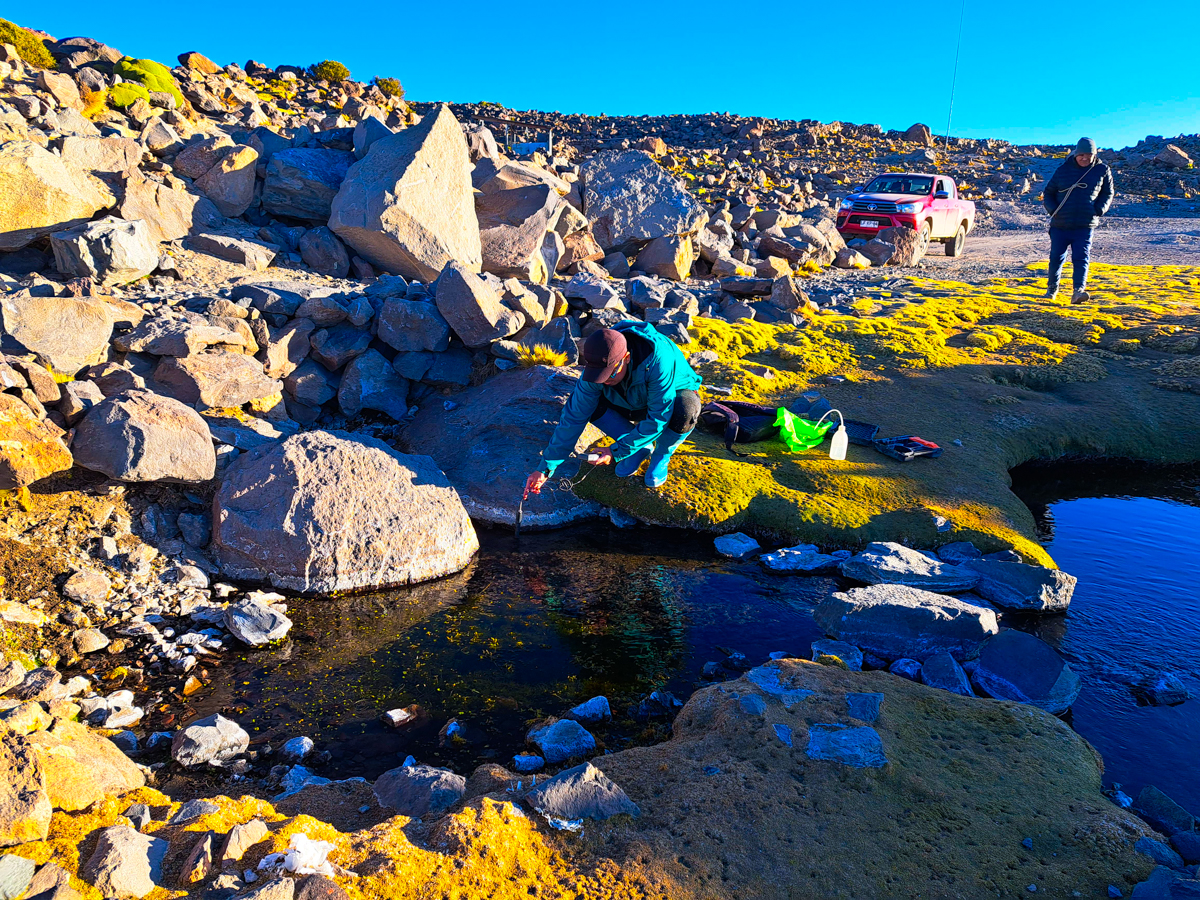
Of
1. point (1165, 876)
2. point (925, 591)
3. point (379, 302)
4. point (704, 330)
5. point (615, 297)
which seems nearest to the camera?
point (1165, 876)

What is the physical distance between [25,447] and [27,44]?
21.2 metres

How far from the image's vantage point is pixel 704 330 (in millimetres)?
11812

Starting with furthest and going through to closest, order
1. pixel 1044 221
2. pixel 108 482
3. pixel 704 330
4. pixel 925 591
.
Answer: pixel 1044 221 → pixel 704 330 → pixel 108 482 → pixel 925 591

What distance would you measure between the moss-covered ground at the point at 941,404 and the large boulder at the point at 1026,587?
23.3 inches

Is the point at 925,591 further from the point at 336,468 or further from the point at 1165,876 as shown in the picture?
the point at 336,468

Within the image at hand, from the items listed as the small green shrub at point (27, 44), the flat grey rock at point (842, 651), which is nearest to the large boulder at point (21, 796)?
the flat grey rock at point (842, 651)

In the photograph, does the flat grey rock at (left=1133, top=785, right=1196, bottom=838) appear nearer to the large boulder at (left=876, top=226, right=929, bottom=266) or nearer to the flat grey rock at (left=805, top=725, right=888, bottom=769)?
the flat grey rock at (left=805, top=725, right=888, bottom=769)

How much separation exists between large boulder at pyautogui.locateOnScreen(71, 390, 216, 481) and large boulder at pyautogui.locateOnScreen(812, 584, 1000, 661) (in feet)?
19.6

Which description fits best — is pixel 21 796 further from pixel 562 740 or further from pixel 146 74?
pixel 146 74

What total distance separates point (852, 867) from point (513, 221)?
11.2m

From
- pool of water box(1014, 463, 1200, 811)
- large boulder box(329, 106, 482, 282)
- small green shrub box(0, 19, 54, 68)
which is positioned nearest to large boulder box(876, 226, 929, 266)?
pool of water box(1014, 463, 1200, 811)

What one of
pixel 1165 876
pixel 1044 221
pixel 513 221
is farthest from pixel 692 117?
pixel 1165 876

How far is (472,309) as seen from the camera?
969cm

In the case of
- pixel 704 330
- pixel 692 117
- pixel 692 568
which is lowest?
pixel 692 568
